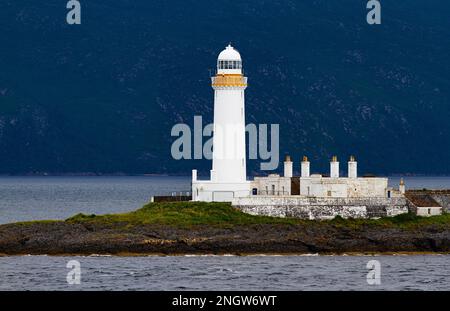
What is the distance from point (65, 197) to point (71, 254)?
3426 inches

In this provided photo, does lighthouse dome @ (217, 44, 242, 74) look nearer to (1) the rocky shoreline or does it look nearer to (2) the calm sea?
(1) the rocky shoreline

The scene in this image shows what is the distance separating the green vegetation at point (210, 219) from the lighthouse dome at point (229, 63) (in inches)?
298

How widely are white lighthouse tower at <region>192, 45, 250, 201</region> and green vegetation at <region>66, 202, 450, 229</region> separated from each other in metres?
1.68

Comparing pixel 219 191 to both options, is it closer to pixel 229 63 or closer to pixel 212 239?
pixel 212 239

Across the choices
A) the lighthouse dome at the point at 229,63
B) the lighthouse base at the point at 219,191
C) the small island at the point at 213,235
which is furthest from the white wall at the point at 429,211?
the lighthouse dome at the point at 229,63

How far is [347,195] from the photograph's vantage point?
8212 cm

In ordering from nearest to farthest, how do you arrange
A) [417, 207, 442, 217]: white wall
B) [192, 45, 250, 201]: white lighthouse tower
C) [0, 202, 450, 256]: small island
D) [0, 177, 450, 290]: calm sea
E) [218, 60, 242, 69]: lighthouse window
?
1. [0, 177, 450, 290]: calm sea
2. [0, 202, 450, 256]: small island
3. [192, 45, 250, 201]: white lighthouse tower
4. [417, 207, 442, 217]: white wall
5. [218, 60, 242, 69]: lighthouse window

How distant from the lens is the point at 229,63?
83.4 meters

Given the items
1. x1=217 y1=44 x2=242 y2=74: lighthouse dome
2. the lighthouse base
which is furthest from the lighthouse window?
the lighthouse base

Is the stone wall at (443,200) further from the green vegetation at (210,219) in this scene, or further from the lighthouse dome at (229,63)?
the lighthouse dome at (229,63)

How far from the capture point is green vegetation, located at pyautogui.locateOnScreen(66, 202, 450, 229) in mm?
78562
